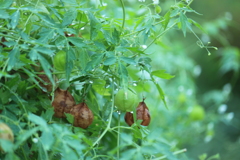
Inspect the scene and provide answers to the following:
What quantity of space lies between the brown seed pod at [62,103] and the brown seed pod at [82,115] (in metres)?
0.01

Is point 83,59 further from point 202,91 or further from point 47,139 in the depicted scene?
point 202,91

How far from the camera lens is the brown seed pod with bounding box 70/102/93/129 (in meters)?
0.70

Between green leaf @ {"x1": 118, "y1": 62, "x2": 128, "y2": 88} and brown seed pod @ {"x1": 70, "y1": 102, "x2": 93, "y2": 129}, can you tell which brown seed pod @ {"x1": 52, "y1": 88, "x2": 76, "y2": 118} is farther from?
green leaf @ {"x1": 118, "y1": 62, "x2": 128, "y2": 88}

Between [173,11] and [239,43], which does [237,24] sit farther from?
[173,11]

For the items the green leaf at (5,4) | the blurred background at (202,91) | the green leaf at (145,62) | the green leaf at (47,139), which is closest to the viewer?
the green leaf at (47,139)

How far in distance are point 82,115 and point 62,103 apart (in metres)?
0.05

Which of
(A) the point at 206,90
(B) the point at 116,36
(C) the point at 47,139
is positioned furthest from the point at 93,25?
(A) the point at 206,90

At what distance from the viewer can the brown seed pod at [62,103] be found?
2.33 feet

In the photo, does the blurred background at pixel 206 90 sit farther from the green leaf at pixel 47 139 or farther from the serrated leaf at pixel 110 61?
the green leaf at pixel 47 139

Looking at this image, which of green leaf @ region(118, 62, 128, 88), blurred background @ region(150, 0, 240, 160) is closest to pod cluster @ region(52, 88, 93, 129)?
green leaf @ region(118, 62, 128, 88)

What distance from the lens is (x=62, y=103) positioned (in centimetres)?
71

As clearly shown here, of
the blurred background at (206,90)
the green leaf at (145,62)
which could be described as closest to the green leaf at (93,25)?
the green leaf at (145,62)

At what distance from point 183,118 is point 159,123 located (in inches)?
7.1

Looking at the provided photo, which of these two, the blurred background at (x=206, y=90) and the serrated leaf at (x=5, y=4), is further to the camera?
the blurred background at (x=206, y=90)
